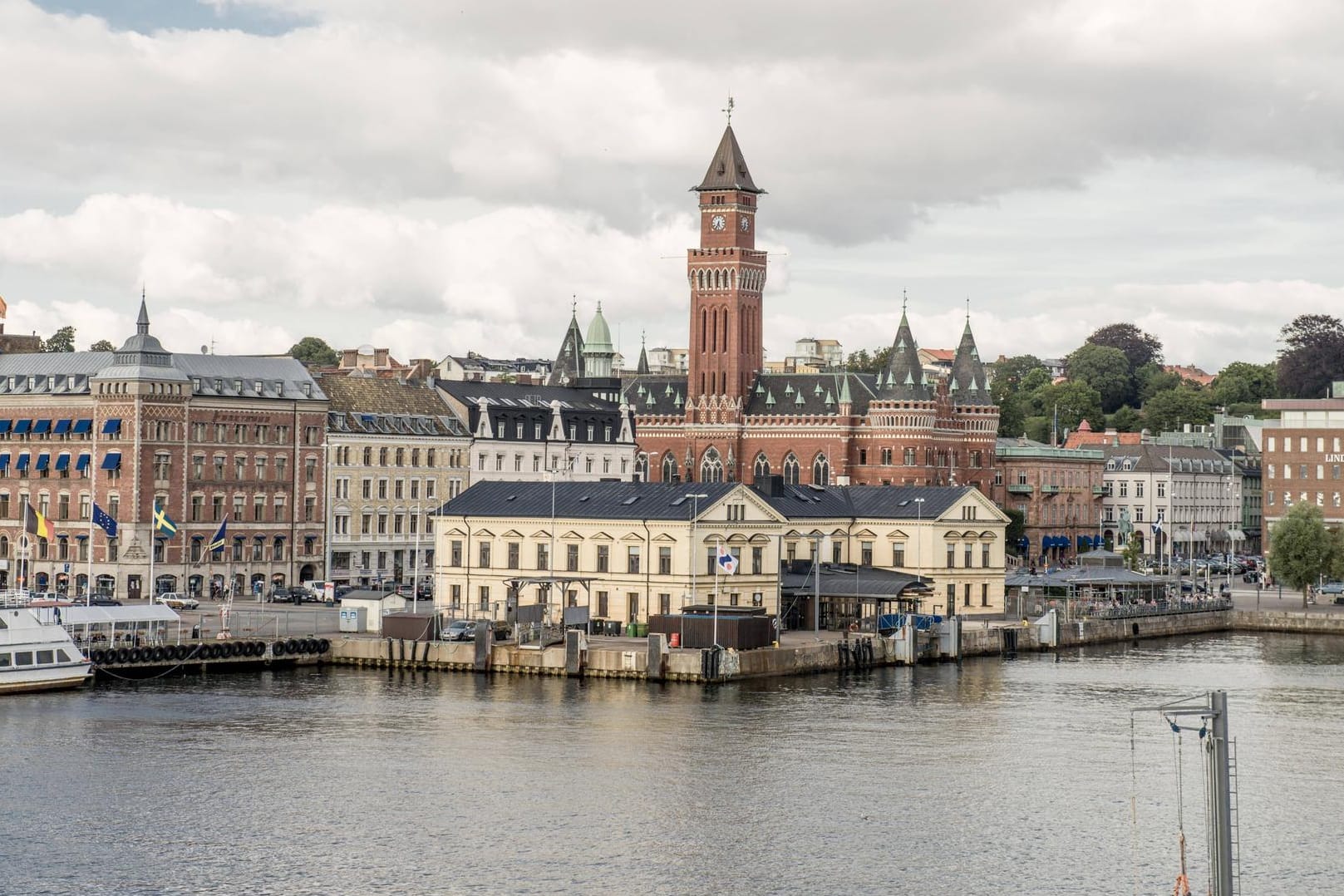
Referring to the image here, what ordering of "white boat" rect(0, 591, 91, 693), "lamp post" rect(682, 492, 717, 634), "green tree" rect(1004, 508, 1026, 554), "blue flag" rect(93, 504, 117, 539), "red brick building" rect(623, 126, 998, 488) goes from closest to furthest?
"white boat" rect(0, 591, 91, 693), "lamp post" rect(682, 492, 717, 634), "blue flag" rect(93, 504, 117, 539), "red brick building" rect(623, 126, 998, 488), "green tree" rect(1004, 508, 1026, 554)

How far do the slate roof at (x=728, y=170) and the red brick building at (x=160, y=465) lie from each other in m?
56.1

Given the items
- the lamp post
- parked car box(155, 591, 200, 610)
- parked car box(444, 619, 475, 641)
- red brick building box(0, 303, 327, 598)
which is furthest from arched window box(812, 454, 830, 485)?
parked car box(444, 619, 475, 641)

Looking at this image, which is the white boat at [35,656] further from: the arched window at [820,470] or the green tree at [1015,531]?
the green tree at [1015,531]

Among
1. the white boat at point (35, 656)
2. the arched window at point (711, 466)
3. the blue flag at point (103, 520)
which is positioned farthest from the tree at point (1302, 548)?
the white boat at point (35, 656)

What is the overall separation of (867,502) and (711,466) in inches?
2343

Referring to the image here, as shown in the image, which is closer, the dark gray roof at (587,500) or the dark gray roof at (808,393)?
the dark gray roof at (587,500)

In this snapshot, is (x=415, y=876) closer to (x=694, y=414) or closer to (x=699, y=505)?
(x=699, y=505)

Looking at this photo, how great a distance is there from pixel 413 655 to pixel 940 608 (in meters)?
33.1

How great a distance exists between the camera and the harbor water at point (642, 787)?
5844 cm

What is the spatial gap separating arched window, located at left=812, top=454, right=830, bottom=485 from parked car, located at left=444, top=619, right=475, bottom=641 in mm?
74432

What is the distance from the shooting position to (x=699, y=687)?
9562 cm

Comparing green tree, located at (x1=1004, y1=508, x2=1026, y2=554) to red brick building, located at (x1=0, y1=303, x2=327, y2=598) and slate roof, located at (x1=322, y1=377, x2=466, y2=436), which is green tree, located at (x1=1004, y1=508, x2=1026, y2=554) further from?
red brick building, located at (x1=0, y1=303, x2=327, y2=598)

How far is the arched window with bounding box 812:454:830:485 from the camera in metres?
180

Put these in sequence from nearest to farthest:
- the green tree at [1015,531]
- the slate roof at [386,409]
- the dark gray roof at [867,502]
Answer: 1. the dark gray roof at [867,502]
2. the slate roof at [386,409]
3. the green tree at [1015,531]
